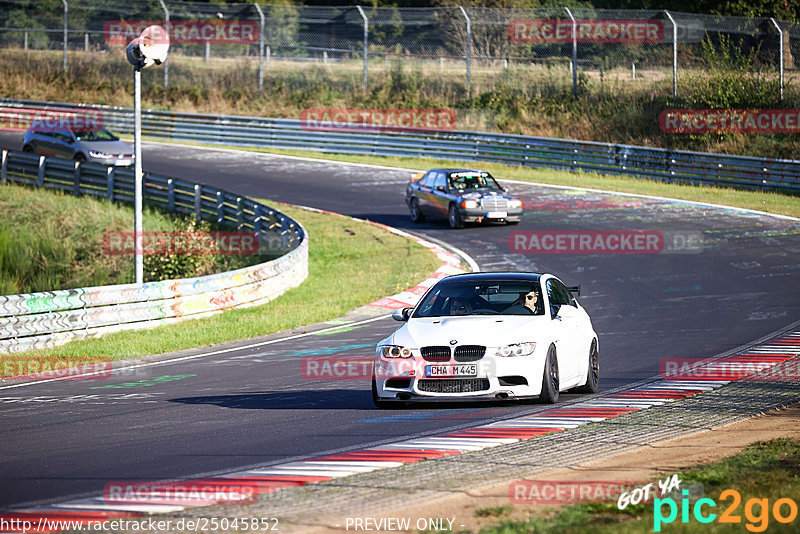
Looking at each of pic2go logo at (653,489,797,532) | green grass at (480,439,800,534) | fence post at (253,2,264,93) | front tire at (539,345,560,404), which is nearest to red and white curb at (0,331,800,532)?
front tire at (539,345,560,404)

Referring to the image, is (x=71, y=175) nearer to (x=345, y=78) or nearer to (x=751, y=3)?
(x=345, y=78)

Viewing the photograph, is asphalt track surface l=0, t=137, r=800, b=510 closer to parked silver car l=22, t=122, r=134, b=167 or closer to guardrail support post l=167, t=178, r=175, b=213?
guardrail support post l=167, t=178, r=175, b=213

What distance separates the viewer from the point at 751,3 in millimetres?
47688

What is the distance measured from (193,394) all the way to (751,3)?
138 ft

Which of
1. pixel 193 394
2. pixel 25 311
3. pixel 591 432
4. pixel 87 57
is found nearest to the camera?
pixel 591 432

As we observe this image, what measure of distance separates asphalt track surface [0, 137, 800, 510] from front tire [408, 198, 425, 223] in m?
0.34

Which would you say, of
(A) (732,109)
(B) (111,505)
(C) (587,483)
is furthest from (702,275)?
(A) (732,109)

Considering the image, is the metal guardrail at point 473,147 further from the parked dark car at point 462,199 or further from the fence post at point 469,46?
the parked dark car at point 462,199

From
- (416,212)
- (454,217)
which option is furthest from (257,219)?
(454,217)

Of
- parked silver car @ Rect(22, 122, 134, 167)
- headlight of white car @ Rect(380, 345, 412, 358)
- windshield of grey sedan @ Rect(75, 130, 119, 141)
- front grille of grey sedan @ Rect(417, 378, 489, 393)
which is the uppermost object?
headlight of white car @ Rect(380, 345, 412, 358)

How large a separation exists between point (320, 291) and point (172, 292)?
4100mm

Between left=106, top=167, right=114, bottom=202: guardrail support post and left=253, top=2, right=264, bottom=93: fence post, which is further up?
left=253, top=2, right=264, bottom=93: fence post

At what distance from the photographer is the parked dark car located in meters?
27.9

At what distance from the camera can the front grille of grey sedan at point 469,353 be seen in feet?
34.4
